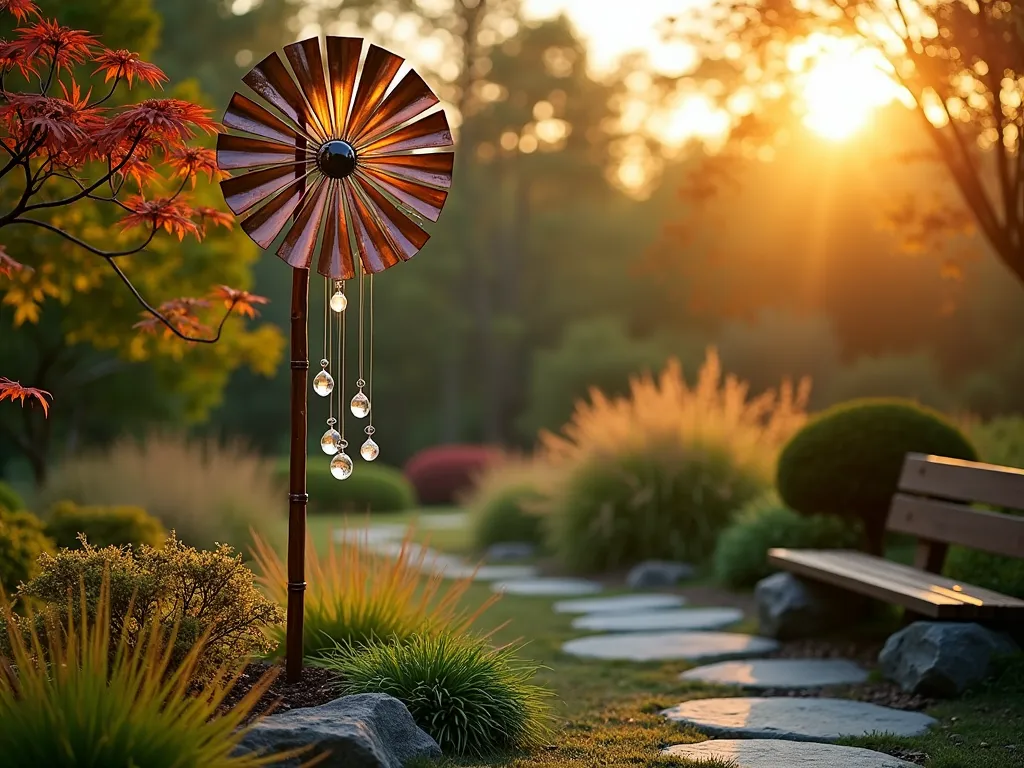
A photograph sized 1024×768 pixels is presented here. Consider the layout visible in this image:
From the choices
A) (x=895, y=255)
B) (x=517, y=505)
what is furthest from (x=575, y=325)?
(x=517, y=505)

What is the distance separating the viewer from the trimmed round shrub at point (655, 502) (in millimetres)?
8828

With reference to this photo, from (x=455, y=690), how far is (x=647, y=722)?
0.92 metres

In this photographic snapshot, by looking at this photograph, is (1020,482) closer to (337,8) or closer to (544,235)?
(337,8)

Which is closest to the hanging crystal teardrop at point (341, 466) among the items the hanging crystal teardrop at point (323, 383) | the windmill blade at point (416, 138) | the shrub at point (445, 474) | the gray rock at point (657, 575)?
the hanging crystal teardrop at point (323, 383)

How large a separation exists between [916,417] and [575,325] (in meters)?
19.7

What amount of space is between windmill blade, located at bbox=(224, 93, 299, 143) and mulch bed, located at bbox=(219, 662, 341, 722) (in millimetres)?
1625

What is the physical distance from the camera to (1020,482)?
15.5 feet

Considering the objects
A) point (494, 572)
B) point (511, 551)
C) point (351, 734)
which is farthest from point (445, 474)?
point (351, 734)

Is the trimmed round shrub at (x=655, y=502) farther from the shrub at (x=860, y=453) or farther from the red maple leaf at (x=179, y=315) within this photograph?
the red maple leaf at (x=179, y=315)

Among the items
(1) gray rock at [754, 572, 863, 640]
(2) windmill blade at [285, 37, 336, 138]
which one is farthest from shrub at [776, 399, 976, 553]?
(2) windmill blade at [285, 37, 336, 138]

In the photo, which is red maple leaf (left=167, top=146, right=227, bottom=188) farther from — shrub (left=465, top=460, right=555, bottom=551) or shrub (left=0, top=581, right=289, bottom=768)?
shrub (left=465, top=460, right=555, bottom=551)

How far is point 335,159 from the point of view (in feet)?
11.7

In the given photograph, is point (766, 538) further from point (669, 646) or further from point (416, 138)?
point (416, 138)

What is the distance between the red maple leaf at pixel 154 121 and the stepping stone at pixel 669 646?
336cm
